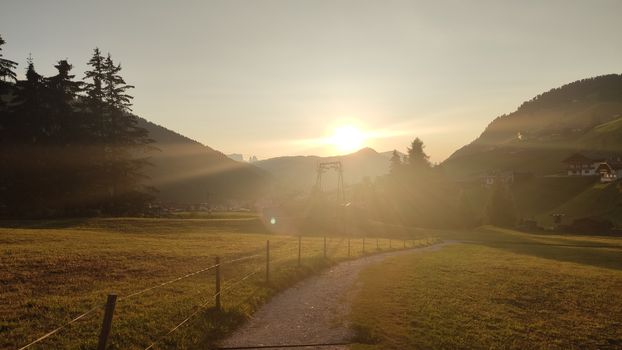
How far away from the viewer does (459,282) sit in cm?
2209

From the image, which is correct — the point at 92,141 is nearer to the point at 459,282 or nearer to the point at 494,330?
the point at 459,282

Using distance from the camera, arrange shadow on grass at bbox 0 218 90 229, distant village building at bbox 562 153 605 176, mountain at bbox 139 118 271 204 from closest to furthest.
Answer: shadow on grass at bbox 0 218 90 229, distant village building at bbox 562 153 605 176, mountain at bbox 139 118 271 204

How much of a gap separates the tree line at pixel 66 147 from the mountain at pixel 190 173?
8311cm

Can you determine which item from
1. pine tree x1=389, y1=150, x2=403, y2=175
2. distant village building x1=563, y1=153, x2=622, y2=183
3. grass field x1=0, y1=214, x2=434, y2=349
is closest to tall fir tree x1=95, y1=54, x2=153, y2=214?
grass field x1=0, y1=214, x2=434, y2=349

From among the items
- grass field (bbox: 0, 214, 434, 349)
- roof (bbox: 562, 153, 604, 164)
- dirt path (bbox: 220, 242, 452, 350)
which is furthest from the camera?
roof (bbox: 562, 153, 604, 164)

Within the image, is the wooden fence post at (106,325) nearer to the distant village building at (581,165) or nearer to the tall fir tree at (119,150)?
the tall fir tree at (119,150)

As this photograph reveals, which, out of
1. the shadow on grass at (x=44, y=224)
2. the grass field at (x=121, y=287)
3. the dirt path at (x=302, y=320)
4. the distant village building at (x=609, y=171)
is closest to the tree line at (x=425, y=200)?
the distant village building at (x=609, y=171)

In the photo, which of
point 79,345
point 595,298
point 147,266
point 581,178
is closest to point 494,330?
point 595,298

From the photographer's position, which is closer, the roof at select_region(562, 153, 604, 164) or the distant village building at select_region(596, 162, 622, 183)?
the distant village building at select_region(596, 162, 622, 183)

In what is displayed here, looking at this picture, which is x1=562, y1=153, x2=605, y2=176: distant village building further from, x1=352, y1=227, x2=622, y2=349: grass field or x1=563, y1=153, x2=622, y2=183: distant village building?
x1=352, y1=227, x2=622, y2=349: grass field

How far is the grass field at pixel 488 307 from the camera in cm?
1216

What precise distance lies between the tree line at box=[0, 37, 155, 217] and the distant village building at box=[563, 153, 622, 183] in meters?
126

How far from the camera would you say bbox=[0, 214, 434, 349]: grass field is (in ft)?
35.2

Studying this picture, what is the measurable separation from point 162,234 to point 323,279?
84.4 feet
